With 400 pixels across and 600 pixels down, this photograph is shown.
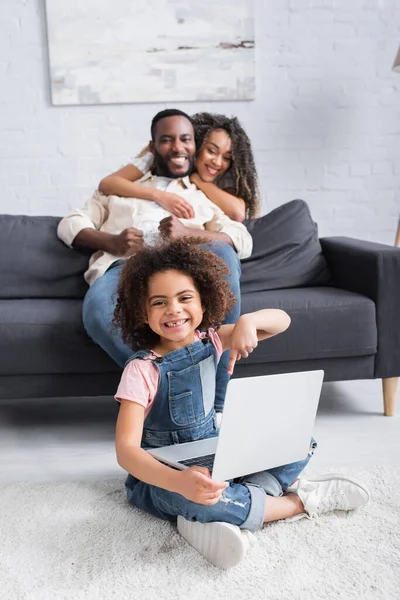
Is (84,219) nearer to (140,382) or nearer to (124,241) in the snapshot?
(124,241)

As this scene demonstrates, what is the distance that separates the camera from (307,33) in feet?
11.6

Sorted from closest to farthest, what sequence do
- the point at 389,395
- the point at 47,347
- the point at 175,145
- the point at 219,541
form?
the point at 219,541
the point at 47,347
the point at 389,395
the point at 175,145

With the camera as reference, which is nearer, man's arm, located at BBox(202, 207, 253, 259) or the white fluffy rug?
the white fluffy rug

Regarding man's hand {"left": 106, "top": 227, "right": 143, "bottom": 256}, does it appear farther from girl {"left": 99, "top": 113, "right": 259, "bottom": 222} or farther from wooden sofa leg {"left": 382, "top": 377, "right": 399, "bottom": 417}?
wooden sofa leg {"left": 382, "top": 377, "right": 399, "bottom": 417}

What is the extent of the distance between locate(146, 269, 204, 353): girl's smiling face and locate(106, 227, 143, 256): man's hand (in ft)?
2.21

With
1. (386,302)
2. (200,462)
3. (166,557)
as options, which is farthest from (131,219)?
(166,557)

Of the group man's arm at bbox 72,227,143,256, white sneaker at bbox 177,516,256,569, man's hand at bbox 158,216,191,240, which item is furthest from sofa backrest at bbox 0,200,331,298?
white sneaker at bbox 177,516,256,569

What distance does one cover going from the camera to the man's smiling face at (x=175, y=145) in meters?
2.32

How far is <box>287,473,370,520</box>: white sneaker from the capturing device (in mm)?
1499

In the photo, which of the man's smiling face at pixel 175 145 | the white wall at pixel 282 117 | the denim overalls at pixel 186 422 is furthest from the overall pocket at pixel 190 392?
the white wall at pixel 282 117

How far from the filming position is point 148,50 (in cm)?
344

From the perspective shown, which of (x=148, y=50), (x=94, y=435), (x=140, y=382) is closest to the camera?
(x=140, y=382)

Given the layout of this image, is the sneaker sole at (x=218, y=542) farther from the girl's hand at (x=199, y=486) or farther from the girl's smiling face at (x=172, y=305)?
the girl's smiling face at (x=172, y=305)

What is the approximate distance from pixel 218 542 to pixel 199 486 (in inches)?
7.7
